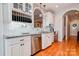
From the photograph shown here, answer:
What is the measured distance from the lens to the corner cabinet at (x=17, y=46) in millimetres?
1812

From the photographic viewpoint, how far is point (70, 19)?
79.5 inches

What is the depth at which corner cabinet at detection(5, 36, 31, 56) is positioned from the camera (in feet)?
5.94

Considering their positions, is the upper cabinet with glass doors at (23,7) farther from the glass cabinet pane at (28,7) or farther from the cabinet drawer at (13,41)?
the cabinet drawer at (13,41)

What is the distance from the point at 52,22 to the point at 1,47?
0.93m

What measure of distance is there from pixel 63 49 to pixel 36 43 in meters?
0.59

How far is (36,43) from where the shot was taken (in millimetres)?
2305

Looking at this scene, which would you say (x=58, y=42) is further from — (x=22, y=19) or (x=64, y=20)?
(x=22, y=19)

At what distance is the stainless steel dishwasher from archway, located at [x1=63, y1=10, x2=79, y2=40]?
0.49m

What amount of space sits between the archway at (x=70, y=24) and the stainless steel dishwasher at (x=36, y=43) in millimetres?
489

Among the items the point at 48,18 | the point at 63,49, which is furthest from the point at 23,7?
the point at 63,49

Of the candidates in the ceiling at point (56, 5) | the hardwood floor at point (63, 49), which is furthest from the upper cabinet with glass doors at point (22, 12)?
the hardwood floor at point (63, 49)

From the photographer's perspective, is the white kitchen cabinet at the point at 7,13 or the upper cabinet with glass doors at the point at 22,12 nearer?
the white kitchen cabinet at the point at 7,13

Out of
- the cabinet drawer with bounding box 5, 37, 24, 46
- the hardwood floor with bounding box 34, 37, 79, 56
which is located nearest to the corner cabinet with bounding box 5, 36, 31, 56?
the cabinet drawer with bounding box 5, 37, 24, 46

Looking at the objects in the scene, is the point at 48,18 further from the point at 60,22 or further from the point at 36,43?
the point at 36,43
